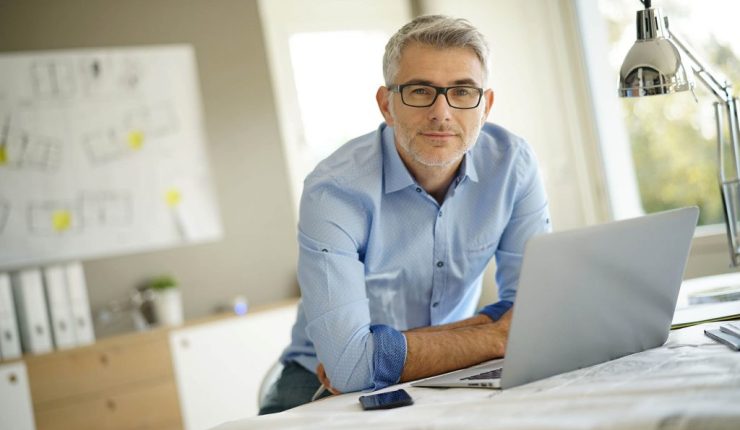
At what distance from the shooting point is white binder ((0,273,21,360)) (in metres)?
3.71

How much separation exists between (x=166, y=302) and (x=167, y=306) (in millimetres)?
19

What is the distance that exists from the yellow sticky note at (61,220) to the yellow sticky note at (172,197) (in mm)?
468

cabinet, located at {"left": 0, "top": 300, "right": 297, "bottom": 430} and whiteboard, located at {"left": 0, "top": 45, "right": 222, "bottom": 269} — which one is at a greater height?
whiteboard, located at {"left": 0, "top": 45, "right": 222, "bottom": 269}

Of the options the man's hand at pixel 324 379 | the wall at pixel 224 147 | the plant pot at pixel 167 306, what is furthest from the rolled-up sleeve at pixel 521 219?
the wall at pixel 224 147

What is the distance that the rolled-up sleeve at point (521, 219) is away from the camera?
80.4 inches

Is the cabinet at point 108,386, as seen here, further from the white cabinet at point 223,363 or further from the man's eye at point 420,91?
the man's eye at point 420,91

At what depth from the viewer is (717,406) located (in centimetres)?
103

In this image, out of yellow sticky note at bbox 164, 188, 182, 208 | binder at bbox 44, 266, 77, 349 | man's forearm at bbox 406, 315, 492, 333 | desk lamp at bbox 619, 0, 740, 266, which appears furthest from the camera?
yellow sticky note at bbox 164, 188, 182, 208

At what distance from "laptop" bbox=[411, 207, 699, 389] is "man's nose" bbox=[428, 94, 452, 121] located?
56 centimetres

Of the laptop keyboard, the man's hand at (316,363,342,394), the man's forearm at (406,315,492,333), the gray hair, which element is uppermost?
the gray hair

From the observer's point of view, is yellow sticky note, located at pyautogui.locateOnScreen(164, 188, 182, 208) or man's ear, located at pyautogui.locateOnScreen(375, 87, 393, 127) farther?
yellow sticky note, located at pyautogui.locateOnScreen(164, 188, 182, 208)

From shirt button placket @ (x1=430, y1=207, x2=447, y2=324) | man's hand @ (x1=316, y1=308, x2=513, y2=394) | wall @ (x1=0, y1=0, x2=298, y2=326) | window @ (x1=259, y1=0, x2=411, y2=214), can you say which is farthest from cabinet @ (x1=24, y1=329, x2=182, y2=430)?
man's hand @ (x1=316, y1=308, x2=513, y2=394)

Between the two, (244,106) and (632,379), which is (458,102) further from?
(244,106)

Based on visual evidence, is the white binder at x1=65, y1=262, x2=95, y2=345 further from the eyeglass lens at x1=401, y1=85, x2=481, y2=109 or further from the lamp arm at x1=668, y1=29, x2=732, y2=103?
the lamp arm at x1=668, y1=29, x2=732, y2=103
